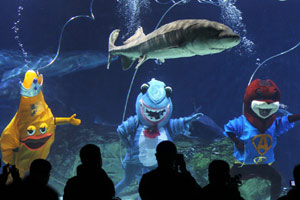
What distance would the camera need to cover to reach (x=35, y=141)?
13.1 feet

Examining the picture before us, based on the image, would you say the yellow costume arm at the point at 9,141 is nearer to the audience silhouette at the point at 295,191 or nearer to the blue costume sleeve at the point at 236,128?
the blue costume sleeve at the point at 236,128

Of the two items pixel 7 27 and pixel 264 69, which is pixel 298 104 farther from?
pixel 7 27

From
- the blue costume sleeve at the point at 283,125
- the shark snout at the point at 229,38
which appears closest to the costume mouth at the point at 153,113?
the blue costume sleeve at the point at 283,125

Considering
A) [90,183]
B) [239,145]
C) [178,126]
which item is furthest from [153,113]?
[90,183]

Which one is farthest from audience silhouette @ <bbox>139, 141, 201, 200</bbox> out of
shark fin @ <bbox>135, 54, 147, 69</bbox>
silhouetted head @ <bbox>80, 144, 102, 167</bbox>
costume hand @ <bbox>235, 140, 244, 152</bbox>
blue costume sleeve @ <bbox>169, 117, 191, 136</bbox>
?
blue costume sleeve @ <bbox>169, 117, 191, 136</bbox>

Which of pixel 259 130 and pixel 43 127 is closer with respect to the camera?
pixel 259 130

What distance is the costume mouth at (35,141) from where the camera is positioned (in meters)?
3.98

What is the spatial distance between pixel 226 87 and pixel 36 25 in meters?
5.13

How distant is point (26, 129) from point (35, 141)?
0.81 ft

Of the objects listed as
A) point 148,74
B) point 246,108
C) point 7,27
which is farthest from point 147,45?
point 7,27

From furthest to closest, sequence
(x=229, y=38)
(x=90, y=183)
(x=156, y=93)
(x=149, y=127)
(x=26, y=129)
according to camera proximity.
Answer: (x=149, y=127)
(x=156, y=93)
(x=26, y=129)
(x=229, y=38)
(x=90, y=183)

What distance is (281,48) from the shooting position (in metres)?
5.84

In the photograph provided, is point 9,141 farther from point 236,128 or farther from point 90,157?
point 236,128

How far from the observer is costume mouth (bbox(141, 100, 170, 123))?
13.6 ft
